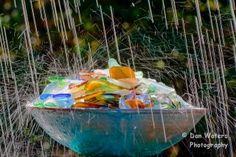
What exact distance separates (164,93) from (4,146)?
6.29ft

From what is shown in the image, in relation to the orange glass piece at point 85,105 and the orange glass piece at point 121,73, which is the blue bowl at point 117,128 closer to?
the orange glass piece at point 85,105

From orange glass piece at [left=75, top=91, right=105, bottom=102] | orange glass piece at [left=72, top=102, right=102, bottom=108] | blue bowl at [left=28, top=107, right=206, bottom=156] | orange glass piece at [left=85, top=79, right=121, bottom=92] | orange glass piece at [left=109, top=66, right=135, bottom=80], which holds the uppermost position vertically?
orange glass piece at [left=109, top=66, right=135, bottom=80]

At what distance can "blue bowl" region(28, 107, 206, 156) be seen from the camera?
1719mm

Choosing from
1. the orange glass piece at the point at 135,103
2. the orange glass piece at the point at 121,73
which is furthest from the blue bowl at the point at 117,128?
the orange glass piece at the point at 121,73

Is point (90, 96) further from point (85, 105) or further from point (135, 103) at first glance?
point (135, 103)

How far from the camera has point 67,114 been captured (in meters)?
1.75

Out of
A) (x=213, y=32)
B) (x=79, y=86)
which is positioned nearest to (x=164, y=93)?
(x=79, y=86)

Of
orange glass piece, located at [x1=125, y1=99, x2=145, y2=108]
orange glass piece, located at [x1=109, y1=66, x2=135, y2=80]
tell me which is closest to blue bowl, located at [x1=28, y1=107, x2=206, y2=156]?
orange glass piece, located at [x1=125, y1=99, x2=145, y2=108]

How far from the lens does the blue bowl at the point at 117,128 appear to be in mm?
1719

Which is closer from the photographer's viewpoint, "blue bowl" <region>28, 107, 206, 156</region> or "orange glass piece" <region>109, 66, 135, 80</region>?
"blue bowl" <region>28, 107, 206, 156</region>

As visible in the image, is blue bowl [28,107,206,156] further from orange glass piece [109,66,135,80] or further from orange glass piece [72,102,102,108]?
orange glass piece [109,66,135,80]

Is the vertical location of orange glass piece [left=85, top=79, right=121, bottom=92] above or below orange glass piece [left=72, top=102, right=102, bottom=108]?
above

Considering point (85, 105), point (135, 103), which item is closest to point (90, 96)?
point (85, 105)

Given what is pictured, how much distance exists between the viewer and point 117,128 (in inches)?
68.3
